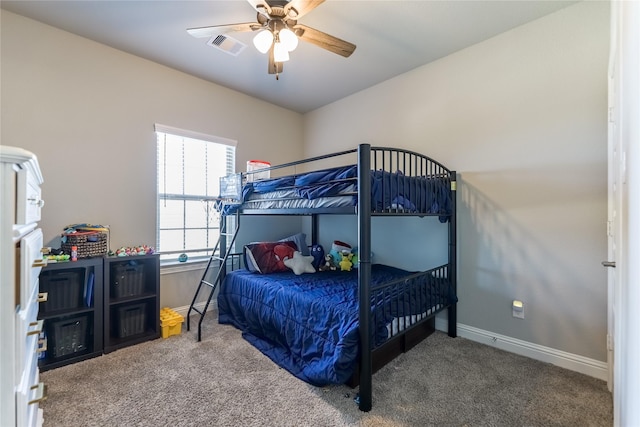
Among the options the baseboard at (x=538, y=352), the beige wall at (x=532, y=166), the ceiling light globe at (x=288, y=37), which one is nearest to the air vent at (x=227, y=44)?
the ceiling light globe at (x=288, y=37)

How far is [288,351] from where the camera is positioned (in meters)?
2.21

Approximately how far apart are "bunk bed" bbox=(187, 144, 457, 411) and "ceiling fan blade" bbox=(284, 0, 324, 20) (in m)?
0.87

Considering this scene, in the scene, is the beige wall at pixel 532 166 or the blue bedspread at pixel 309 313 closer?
the blue bedspread at pixel 309 313

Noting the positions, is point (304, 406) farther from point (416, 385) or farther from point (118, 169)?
point (118, 169)

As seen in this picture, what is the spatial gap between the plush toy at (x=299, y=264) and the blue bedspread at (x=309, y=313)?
0.09 metres

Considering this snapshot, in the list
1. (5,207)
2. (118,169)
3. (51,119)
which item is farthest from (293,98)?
(5,207)

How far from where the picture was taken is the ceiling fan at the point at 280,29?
1.63m

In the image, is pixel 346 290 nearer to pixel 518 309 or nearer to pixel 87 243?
pixel 518 309

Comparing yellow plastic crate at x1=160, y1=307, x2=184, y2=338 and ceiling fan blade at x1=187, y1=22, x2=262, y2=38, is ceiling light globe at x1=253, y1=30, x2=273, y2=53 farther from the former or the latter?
yellow plastic crate at x1=160, y1=307, x2=184, y2=338

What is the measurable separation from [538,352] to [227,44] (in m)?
3.74

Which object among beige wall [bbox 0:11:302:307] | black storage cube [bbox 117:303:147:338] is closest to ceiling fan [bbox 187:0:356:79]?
beige wall [bbox 0:11:302:307]

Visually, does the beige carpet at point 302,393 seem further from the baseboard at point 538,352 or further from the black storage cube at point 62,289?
the black storage cube at point 62,289

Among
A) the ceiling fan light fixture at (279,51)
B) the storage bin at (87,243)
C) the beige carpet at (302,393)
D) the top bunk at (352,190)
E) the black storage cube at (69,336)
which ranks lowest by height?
the beige carpet at (302,393)

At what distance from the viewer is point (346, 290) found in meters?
2.35
